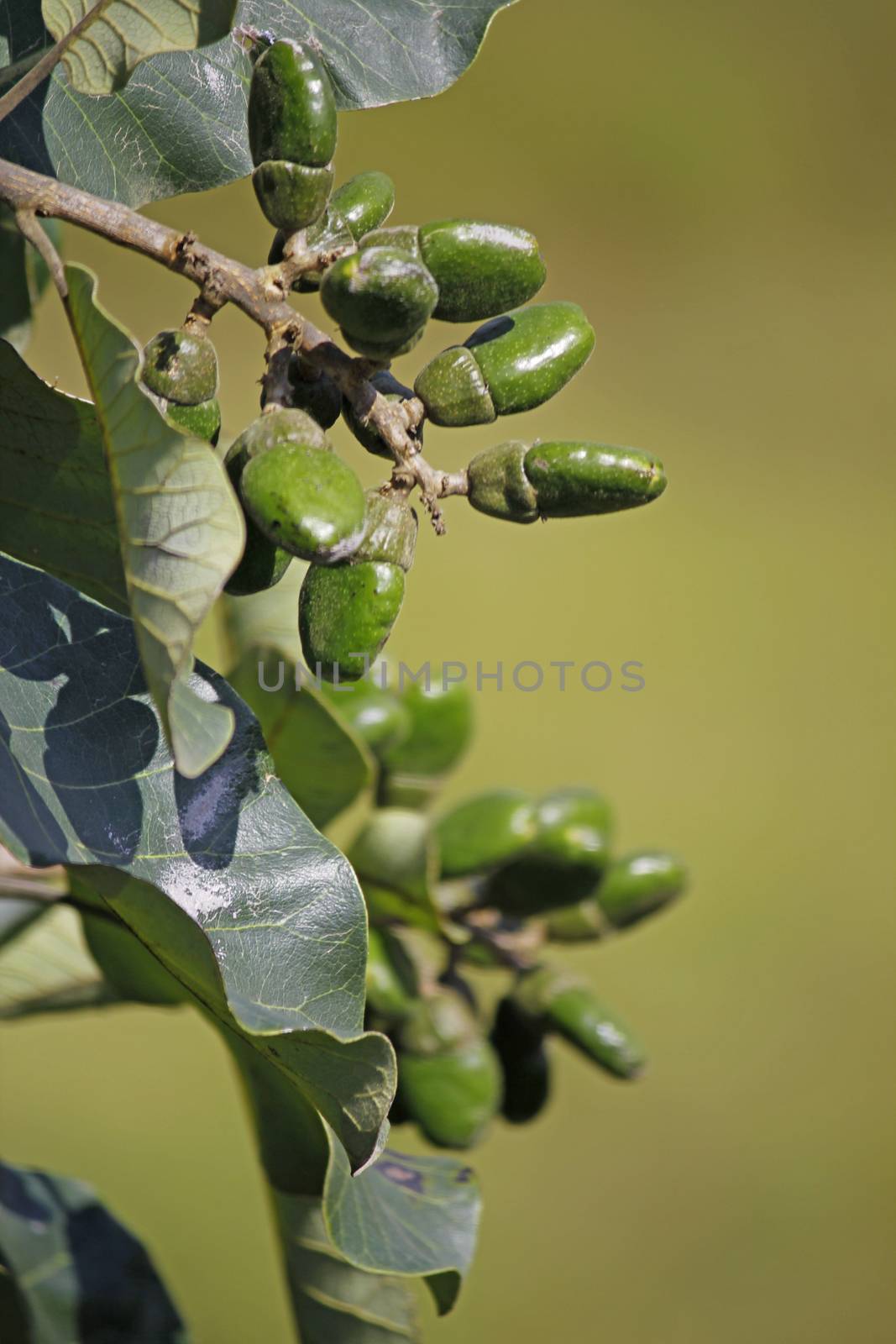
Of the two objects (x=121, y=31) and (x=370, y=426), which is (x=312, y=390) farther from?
(x=121, y=31)

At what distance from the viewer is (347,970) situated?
436mm

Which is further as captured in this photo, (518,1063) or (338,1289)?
(518,1063)

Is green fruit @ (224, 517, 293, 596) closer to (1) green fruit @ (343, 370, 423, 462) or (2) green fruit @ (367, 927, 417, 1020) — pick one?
(1) green fruit @ (343, 370, 423, 462)

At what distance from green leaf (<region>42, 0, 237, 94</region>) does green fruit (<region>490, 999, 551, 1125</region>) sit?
538 mm

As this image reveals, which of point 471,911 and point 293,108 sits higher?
point 293,108

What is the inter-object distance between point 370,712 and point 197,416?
0.33 m

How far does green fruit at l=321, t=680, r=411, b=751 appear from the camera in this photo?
0.68m

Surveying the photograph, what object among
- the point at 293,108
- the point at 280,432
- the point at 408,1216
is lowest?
the point at 408,1216

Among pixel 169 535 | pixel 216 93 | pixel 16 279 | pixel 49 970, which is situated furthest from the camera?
pixel 49 970

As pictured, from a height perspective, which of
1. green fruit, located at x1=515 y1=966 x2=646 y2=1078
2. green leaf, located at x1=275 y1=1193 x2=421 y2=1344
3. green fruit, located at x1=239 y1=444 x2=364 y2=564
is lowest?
green leaf, located at x1=275 y1=1193 x2=421 y2=1344

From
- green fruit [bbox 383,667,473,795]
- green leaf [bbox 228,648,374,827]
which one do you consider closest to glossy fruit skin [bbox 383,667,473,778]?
green fruit [bbox 383,667,473,795]

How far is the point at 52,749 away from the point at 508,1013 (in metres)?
0.41

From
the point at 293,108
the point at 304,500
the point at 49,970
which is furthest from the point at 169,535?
the point at 49,970

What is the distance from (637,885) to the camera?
73 centimetres
